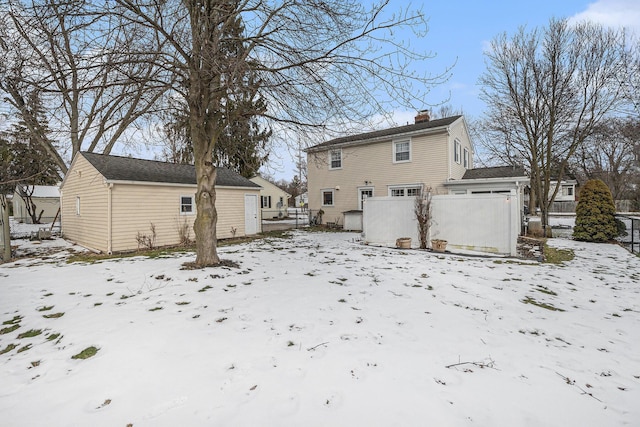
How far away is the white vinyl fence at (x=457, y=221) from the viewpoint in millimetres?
8805

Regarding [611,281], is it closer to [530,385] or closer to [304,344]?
[530,385]

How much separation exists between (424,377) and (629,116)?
693 inches

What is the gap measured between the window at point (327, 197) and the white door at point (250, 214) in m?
4.71

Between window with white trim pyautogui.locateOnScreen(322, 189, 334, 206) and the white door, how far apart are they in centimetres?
471

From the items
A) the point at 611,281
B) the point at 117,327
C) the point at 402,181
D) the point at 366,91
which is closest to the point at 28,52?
the point at 117,327

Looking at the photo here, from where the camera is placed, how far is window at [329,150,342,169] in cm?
1792

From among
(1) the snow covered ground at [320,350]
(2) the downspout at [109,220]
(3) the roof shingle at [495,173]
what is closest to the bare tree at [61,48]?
(1) the snow covered ground at [320,350]

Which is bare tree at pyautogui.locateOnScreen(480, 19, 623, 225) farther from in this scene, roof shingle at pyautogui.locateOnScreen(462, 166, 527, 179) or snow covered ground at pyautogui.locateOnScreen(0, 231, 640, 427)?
snow covered ground at pyautogui.locateOnScreen(0, 231, 640, 427)

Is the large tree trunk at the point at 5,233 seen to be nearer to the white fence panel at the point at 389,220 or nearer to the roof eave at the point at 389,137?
the roof eave at the point at 389,137

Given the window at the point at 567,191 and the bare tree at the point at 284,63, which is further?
the window at the point at 567,191

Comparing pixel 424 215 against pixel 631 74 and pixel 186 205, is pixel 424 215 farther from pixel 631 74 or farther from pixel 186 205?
pixel 631 74

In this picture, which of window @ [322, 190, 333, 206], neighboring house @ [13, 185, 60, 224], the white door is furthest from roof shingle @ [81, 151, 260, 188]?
neighboring house @ [13, 185, 60, 224]

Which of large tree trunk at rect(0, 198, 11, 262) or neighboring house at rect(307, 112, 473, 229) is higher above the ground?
neighboring house at rect(307, 112, 473, 229)

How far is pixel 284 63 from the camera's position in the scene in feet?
19.7
